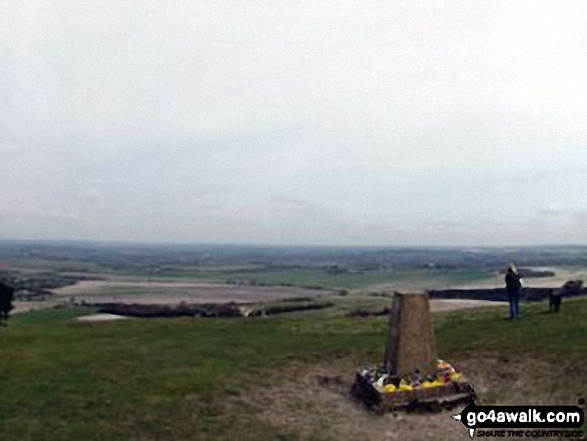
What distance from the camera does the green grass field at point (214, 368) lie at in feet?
43.3

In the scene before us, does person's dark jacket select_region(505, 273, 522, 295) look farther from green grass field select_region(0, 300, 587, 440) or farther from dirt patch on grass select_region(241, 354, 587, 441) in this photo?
dirt patch on grass select_region(241, 354, 587, 441)

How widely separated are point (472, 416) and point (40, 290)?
111111mm

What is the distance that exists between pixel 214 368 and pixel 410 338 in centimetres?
530

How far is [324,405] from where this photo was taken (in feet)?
48.8

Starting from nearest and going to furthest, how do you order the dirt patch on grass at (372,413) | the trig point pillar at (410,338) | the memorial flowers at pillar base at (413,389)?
the dirt patch on grass at (372,413) < the memorial flowers at pillar base at (413,389) < the trig point pillar at (410,338)

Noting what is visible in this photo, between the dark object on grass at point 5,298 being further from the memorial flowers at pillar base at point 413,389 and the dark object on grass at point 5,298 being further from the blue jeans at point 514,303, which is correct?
the blue jeans at point 514,303

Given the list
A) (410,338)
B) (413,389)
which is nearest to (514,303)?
(410,338)

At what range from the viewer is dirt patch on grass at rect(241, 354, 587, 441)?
43.1ft

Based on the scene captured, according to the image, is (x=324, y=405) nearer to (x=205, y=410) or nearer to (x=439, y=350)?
(x=205, y=410)

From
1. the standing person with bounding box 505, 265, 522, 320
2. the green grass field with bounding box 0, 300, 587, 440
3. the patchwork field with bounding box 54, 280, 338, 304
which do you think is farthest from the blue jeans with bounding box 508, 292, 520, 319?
the patchwork field with bounding box 54, 280, 338, 304

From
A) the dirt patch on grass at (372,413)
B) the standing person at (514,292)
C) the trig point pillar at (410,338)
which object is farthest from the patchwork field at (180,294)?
the trig point pillar at (410,338)

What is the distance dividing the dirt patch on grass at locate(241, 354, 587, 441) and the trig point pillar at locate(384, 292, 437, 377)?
4.23 ft

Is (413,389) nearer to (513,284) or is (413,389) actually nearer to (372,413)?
(372,413)

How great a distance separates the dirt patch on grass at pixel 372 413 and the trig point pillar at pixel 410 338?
129 cm
